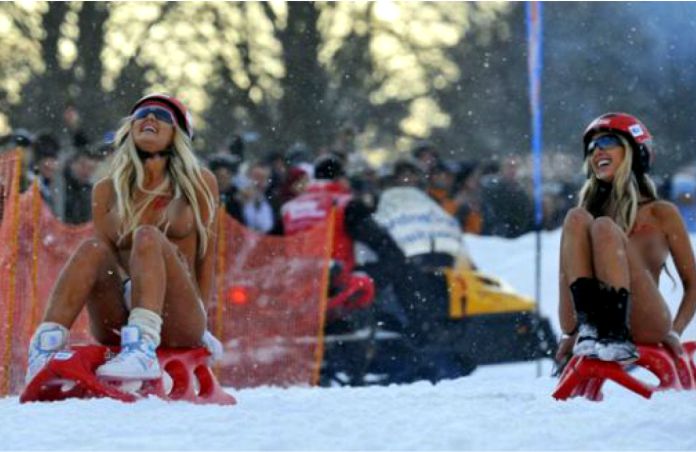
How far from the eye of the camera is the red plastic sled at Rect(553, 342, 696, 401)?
20.3ft

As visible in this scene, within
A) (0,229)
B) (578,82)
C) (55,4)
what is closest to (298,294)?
(0,229)

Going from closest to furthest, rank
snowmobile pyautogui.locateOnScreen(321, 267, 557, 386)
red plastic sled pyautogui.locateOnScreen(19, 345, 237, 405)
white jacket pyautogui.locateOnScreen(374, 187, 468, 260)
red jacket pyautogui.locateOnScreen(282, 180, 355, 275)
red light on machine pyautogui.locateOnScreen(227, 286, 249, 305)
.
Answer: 1. red plastic sled pyautogui.locateOnScreen(19, 345, 237, 405)
2. red light on machine pyautogui.locateOnScreen(227, 286, 249, 305)
3. snowmobile pyautogui.locateOnScreen(321, 267, 557, 386)
4. red jacket pyautogui.locateOnScreen(282, 180, 355, 275)
5. white jacket pyautogui.locateOnScreen(374, 187, 468, 260)

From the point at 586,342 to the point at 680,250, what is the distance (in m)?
0.75

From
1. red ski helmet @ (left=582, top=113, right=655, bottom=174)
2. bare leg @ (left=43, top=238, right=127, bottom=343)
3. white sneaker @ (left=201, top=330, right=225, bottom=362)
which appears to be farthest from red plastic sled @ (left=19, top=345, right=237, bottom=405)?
red ski helmet @ (left=582, top=113, right=655, bottom=174)

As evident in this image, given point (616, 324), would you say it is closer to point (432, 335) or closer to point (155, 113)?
point (155, 113)

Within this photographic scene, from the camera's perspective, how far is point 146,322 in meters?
5.95

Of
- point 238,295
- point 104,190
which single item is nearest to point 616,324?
point 104,190

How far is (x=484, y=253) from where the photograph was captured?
48.8 ft

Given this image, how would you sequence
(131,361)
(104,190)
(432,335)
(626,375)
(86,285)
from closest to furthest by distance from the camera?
1. (131,361)
2. (86,285)
3. (626,375)
4. (104,190)
5. (432,335)

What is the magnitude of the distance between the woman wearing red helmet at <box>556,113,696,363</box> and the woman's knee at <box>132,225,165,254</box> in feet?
5.23

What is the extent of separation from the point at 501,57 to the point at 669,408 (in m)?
17.6

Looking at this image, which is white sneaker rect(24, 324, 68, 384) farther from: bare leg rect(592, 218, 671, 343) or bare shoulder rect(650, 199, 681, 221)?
bare shoulder rect(650, 199, 681, 221)

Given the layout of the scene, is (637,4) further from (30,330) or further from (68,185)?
(30,330)

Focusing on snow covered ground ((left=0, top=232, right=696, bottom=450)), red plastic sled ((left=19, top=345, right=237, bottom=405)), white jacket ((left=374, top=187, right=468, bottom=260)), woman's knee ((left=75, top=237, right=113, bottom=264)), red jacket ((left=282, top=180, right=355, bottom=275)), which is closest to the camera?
snow covered ground ((left=0, top=232, right=696, bottom=450))
